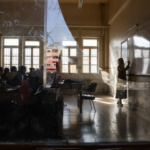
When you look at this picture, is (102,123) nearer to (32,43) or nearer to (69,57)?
(69,57)

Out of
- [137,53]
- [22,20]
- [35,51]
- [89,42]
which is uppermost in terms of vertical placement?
[22,20]

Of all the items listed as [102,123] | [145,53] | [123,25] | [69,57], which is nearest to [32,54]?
[69,57]

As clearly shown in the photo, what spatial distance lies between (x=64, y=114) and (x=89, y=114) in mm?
577

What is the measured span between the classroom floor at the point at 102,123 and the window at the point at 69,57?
0.55 meters

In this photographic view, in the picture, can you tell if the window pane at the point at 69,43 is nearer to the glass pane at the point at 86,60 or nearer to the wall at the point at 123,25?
the glass pane at the point at 86,60

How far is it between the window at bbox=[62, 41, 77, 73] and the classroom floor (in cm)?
55

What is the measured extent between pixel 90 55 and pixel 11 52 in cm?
181

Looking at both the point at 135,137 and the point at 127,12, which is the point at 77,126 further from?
Answer: the point at 127,12

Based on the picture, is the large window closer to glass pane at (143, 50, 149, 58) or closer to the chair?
the chair

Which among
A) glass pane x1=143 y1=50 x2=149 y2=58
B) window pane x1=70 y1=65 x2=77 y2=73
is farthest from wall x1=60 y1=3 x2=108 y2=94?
glass pane x1=143 y1=50 x2=149 y2=58

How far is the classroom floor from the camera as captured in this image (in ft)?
10.2

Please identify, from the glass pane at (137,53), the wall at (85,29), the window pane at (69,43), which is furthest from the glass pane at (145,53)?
the window pane at (69,43)

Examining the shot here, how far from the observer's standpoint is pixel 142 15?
459 cm

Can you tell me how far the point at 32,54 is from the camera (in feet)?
11.1
